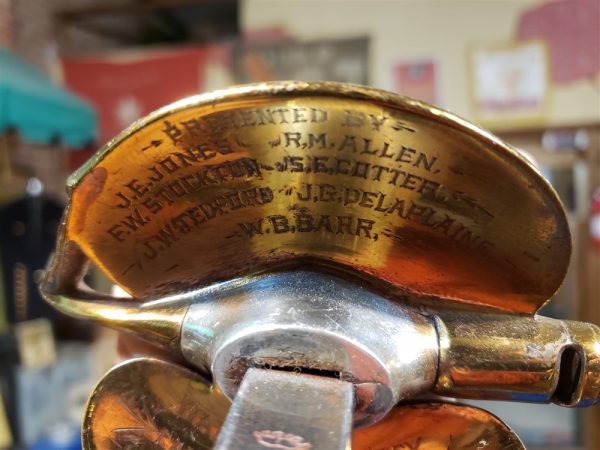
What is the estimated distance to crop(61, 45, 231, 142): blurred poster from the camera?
2.45m

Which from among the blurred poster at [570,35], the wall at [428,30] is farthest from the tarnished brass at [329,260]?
the blurred poster at [570,35]

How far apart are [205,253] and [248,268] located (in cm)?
3

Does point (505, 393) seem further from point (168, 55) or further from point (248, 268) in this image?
A: point (168, 55)

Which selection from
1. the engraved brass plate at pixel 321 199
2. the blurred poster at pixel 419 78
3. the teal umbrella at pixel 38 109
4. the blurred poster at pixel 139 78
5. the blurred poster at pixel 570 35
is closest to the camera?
the engraved brass plate at pixel 321 199

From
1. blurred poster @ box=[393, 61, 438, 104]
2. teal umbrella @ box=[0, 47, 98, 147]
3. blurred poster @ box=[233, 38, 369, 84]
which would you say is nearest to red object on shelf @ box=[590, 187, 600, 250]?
blurred poster @ box=[393, 61, 438, 104]

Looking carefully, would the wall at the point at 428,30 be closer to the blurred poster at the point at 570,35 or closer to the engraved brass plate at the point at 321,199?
the blurred poster at the point at 570,35

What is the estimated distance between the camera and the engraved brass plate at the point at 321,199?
250 mm

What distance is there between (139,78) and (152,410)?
2432 mm

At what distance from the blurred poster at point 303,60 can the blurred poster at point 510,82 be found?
1.56 feet

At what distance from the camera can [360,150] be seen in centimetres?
26

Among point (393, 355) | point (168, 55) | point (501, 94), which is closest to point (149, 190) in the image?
point (393, 355)

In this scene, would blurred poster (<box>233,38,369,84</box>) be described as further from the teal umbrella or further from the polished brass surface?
the polished brass surface

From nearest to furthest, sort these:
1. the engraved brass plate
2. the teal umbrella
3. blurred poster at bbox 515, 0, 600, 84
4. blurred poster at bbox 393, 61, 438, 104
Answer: the engraved brass plate → the teal umbrella → blurred poster at bbox 515, 0, 600, 84 → blurred poster at bbox 393, 61, 438, 104

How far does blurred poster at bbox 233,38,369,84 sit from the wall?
4 cm
